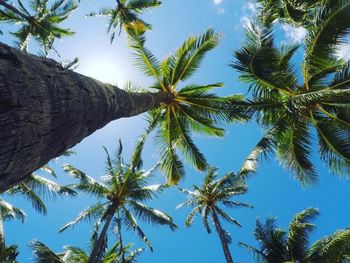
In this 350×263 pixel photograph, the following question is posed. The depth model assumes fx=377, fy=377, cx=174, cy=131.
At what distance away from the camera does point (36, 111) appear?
9.25 feet

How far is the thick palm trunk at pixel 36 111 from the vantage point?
8.27 feet

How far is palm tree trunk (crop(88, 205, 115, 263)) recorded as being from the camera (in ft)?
45.0

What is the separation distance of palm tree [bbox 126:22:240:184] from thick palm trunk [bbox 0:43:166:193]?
710 centimetres

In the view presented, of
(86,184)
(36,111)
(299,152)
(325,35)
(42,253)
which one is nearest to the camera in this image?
(36,111)

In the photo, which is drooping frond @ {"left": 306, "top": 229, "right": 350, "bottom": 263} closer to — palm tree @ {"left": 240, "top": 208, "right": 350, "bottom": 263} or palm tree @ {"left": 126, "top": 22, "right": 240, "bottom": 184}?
palm tree @ {"left": 240, "top": 208, "right": 350, "bottom": 263}

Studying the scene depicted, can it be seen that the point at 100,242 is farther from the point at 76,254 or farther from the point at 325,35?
the point at 325,35

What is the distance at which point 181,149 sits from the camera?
13.0 m

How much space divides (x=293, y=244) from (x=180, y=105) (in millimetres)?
9850

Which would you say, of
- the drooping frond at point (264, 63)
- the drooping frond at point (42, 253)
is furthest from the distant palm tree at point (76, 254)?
the drooping frond at point (264, 63)

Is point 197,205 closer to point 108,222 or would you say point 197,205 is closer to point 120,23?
point 108,222

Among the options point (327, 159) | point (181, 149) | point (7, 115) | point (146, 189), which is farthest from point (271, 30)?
point (146, 189)

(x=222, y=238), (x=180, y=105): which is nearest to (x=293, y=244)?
(x=222, y=238)

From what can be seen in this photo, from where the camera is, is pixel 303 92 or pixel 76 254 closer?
pixel 303 92

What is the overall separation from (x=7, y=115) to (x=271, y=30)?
27.1ft
